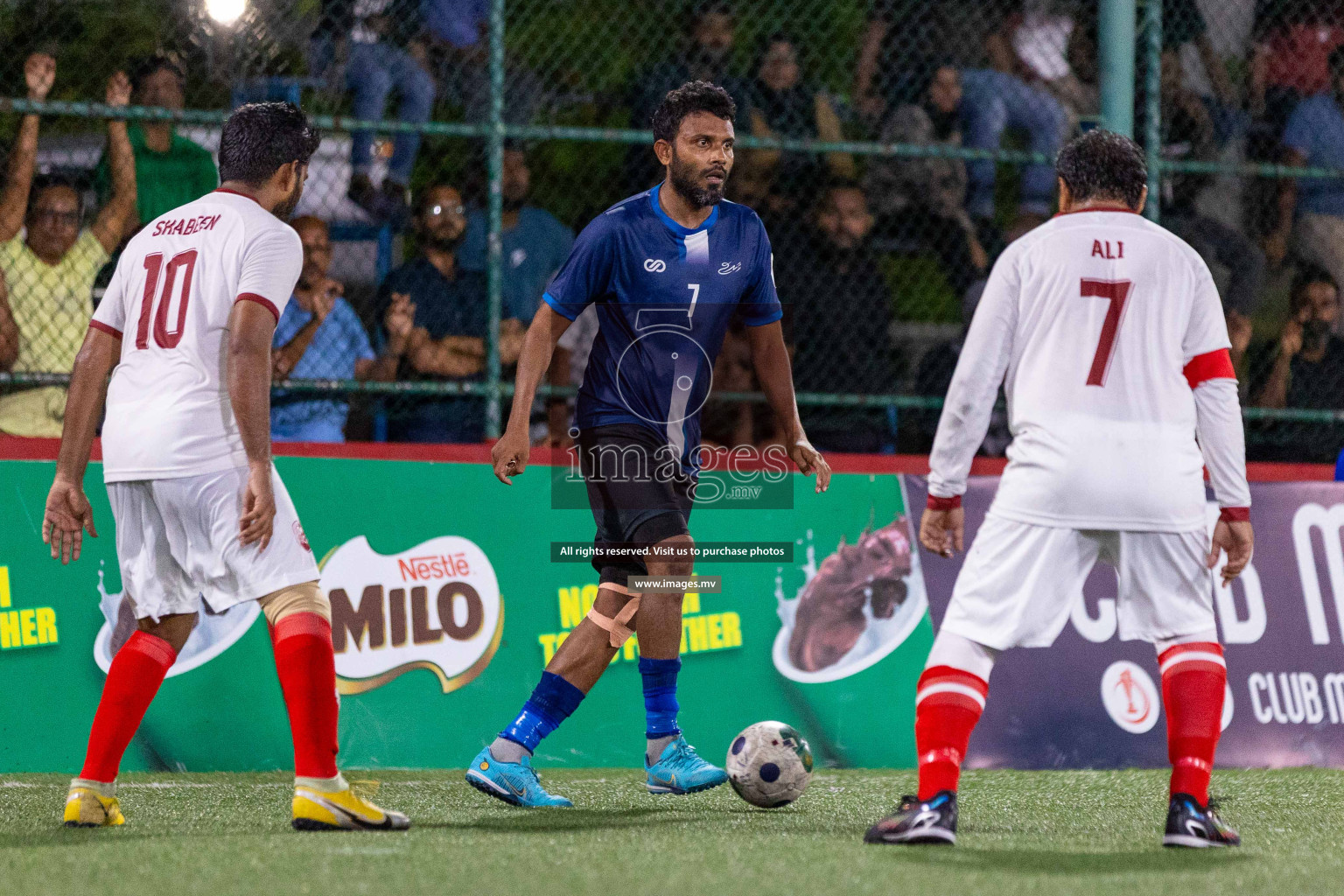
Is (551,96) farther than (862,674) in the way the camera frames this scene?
Yes

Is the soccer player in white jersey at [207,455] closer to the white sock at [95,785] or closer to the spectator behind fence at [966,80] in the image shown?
the white sock at [95,785]

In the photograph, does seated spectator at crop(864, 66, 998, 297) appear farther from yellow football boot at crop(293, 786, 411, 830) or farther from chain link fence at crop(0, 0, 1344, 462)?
yellow football boot at crop(293, 786, 411, 830)

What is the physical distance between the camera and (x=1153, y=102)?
794 centimetres

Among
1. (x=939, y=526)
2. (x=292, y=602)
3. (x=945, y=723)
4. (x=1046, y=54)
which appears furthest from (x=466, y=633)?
(x=1046, y=54)

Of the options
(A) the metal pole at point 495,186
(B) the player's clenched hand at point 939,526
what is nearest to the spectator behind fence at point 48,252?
(A) the metal pole at point 495,186

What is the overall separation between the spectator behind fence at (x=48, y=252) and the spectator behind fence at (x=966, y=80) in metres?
3.90

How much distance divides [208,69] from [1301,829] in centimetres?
566

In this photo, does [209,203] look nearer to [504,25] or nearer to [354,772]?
[354,772]

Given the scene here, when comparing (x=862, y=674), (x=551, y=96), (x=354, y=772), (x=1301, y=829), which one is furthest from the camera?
(x=551, y=96)

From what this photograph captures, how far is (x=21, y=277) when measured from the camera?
281 inches

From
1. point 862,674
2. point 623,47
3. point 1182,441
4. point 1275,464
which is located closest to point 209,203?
point 1182,441

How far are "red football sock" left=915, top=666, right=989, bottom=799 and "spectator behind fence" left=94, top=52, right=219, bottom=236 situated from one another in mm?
4497

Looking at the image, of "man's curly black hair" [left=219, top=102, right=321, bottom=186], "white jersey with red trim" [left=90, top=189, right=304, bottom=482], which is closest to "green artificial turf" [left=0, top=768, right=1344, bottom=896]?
"white jersey with red trim" [left=90, top=189, right=304, bottom=482]

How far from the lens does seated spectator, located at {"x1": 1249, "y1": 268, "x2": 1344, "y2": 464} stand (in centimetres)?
826
